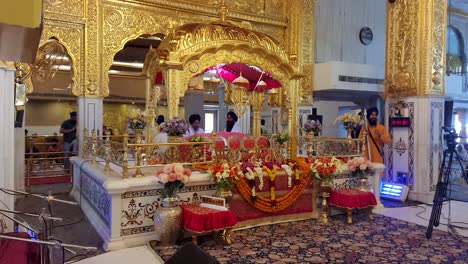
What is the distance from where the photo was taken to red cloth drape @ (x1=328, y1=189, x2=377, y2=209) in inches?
213

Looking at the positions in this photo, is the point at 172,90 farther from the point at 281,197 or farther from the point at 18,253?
the point at 18,253

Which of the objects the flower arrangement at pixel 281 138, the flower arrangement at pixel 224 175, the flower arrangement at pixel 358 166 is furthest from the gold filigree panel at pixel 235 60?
the flower arrangement at pixel 358 166

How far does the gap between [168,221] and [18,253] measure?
71.3 inches

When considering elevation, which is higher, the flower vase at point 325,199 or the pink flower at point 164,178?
the pink flower at point 164,178

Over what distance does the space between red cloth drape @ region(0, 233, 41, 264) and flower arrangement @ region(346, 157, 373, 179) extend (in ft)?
15.1

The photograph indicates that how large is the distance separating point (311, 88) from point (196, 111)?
12.7 ft

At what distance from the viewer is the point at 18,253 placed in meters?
2.58

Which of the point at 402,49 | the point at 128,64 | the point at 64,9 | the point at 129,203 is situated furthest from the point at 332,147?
the point at 128,64

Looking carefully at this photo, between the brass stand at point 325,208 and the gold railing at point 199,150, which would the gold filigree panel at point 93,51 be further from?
the brass stand at point 325,208

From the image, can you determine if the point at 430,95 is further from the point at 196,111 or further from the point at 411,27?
the point at 196,111

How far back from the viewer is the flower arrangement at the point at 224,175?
184 inches

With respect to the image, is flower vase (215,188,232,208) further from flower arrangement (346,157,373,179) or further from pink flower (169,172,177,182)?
flower arrangement (346,157,373,179)

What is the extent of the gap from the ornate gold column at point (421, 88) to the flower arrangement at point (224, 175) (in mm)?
4346

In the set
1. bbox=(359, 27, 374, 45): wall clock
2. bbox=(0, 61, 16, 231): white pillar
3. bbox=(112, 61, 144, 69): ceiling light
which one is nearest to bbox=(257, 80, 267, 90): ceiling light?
bbox=(0, 61, 16, 231): white pillar
